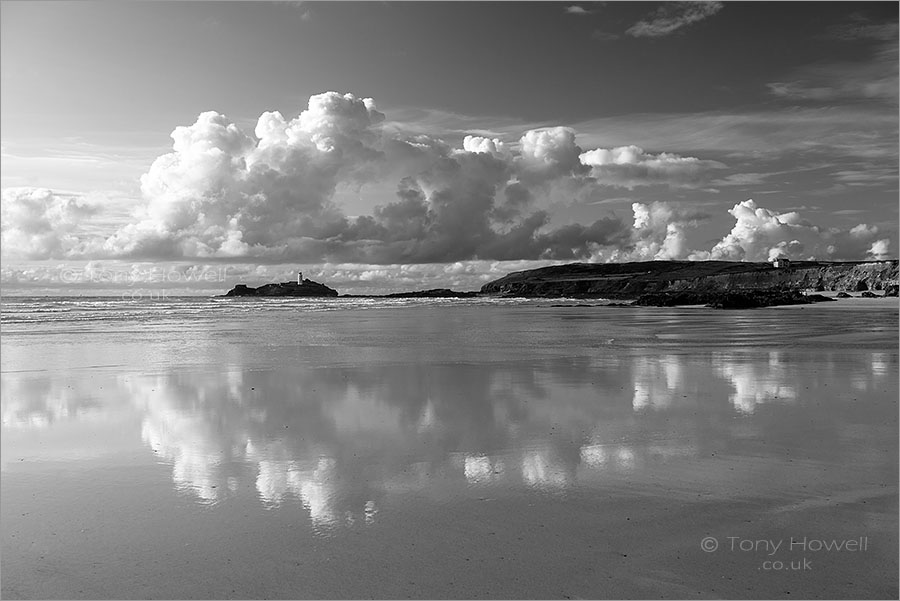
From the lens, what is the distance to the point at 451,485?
6.14m

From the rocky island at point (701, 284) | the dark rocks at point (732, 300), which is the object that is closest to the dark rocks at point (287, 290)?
the rocky island at point (701, 284)

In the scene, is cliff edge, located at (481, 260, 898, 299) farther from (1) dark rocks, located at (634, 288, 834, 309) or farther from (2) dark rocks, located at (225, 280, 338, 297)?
(2) dark rocks, located at (225, 280, 338, 297)

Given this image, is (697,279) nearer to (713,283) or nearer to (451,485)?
(713,283)

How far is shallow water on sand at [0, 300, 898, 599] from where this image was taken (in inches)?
175

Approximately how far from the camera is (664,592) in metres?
4.22

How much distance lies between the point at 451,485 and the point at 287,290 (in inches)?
6714

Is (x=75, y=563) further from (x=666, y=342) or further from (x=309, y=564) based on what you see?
(x=666, y=342)

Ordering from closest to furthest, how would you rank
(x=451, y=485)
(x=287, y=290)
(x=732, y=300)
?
(x=451, y=485), (x=732, y=300), (x=287, y=290)

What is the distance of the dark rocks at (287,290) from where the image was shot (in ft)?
534

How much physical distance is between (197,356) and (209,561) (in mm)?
13165

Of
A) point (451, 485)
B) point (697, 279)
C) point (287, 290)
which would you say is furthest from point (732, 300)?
point (287, 290)

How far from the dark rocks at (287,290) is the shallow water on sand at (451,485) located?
510ft

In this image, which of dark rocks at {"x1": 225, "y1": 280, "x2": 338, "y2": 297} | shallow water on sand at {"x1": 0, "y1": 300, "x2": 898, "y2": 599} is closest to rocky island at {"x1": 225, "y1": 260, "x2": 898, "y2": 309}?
dark rocks at {"x1": 225, "y1": 280, "x2": 338, "y2": 297}

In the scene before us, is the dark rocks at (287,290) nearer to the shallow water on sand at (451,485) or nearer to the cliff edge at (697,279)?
the cliff edge at (697,279)
